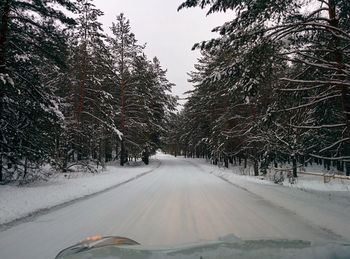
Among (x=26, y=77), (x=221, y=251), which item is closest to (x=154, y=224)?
(x=221, y=251)

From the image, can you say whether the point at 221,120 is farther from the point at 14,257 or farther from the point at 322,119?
the point at 14,257

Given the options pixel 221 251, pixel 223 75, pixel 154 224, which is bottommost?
pixel 154 224

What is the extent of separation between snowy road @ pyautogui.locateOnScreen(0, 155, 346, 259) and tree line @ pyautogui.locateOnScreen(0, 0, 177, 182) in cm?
580

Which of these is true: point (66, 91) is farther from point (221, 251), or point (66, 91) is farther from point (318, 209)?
point (221, 251)

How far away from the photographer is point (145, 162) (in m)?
51.9

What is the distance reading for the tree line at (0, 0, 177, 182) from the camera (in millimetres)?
16047

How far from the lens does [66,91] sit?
29.6 metres

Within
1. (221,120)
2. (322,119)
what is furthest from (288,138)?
(322,119)

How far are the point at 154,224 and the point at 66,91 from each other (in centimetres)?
2257

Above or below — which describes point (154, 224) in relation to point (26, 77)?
below

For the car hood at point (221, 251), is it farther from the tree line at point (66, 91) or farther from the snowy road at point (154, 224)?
the tree line at point (66, 91)

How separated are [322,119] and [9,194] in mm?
14148

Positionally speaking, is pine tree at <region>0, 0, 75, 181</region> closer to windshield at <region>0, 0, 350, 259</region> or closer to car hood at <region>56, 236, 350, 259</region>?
windshield at <region>0, 0, 350, 259</region>

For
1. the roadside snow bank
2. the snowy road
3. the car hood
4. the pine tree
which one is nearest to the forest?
the pine tree
